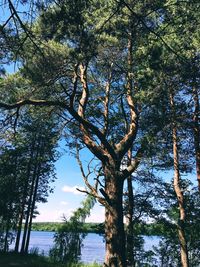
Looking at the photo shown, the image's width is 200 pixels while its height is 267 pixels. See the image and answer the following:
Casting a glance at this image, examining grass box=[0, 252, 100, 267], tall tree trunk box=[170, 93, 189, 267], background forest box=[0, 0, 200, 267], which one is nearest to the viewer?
background forest box=[0, 0, 200, 267]

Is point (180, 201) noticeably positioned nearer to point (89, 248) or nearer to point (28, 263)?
point (28, 263)

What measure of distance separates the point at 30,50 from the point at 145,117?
5030mm

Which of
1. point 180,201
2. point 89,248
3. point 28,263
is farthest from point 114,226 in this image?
point 89,248

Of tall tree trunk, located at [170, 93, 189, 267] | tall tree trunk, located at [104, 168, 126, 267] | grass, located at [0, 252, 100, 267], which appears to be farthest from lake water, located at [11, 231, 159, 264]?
tall tree trunk, located at [104, 168, 126, 267]

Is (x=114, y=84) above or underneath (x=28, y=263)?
above

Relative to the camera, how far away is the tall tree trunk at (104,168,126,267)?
940cm

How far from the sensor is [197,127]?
45.5ft

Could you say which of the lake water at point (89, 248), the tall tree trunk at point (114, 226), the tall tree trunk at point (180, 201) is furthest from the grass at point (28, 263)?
the tall tree trunk at point (114, 226)

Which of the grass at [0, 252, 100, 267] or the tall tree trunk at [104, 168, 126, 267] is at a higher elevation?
the tall tree trunk at [104, 168, 126, 267]

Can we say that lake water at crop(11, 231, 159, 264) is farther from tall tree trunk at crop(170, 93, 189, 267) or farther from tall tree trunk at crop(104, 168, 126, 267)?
tall tree trunk at crop(104, 168, 126, 267)

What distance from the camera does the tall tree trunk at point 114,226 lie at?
940cm

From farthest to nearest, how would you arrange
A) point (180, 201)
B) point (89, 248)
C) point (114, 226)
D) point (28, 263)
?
point (89, 248)
point (28, 263)
point (180, 201)
point (114, 226)

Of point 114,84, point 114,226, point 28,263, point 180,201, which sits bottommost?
point 28,263

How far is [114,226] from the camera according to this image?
9.57 metres
